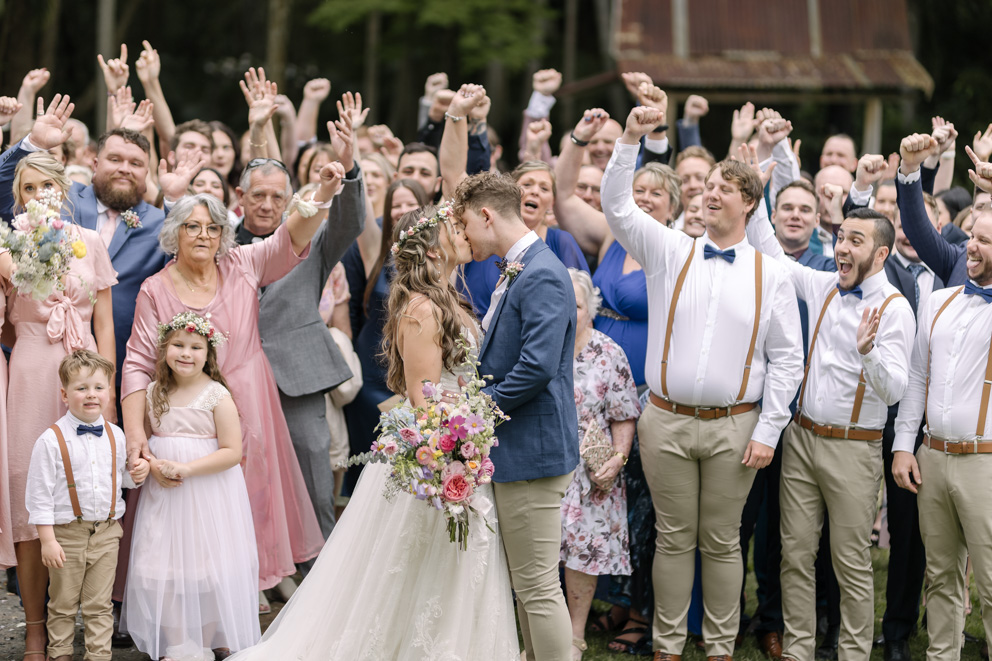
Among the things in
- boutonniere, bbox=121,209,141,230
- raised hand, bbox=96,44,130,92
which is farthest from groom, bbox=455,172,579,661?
raised hand, bbox=96,44,130,92

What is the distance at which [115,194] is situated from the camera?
5.68 metres

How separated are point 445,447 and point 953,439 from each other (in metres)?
2.52

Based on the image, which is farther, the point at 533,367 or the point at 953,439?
the point at 953,439

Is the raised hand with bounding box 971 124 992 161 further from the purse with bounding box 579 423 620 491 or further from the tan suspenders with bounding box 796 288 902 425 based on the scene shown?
the purse with bounding box 579 423 620 491

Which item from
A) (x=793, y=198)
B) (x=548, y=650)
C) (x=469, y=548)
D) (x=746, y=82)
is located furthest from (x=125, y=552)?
(x=746, y=82)

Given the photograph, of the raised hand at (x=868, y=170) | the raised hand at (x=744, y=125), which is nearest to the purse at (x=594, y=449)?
the raised hand at (x=868, y=170)

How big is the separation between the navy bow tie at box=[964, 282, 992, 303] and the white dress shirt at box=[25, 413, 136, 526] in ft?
13.7

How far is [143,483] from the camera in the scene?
5105mm

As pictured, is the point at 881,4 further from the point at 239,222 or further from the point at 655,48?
the point at 239,222

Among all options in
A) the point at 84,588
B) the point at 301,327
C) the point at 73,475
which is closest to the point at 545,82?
the point at 301,327

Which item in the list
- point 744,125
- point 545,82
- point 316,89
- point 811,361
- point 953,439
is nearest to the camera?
point 953,439

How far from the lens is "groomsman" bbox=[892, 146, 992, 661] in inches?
192

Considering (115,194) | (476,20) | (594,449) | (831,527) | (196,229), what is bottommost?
(831,527)

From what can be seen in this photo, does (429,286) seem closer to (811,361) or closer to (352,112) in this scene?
(352,112)
